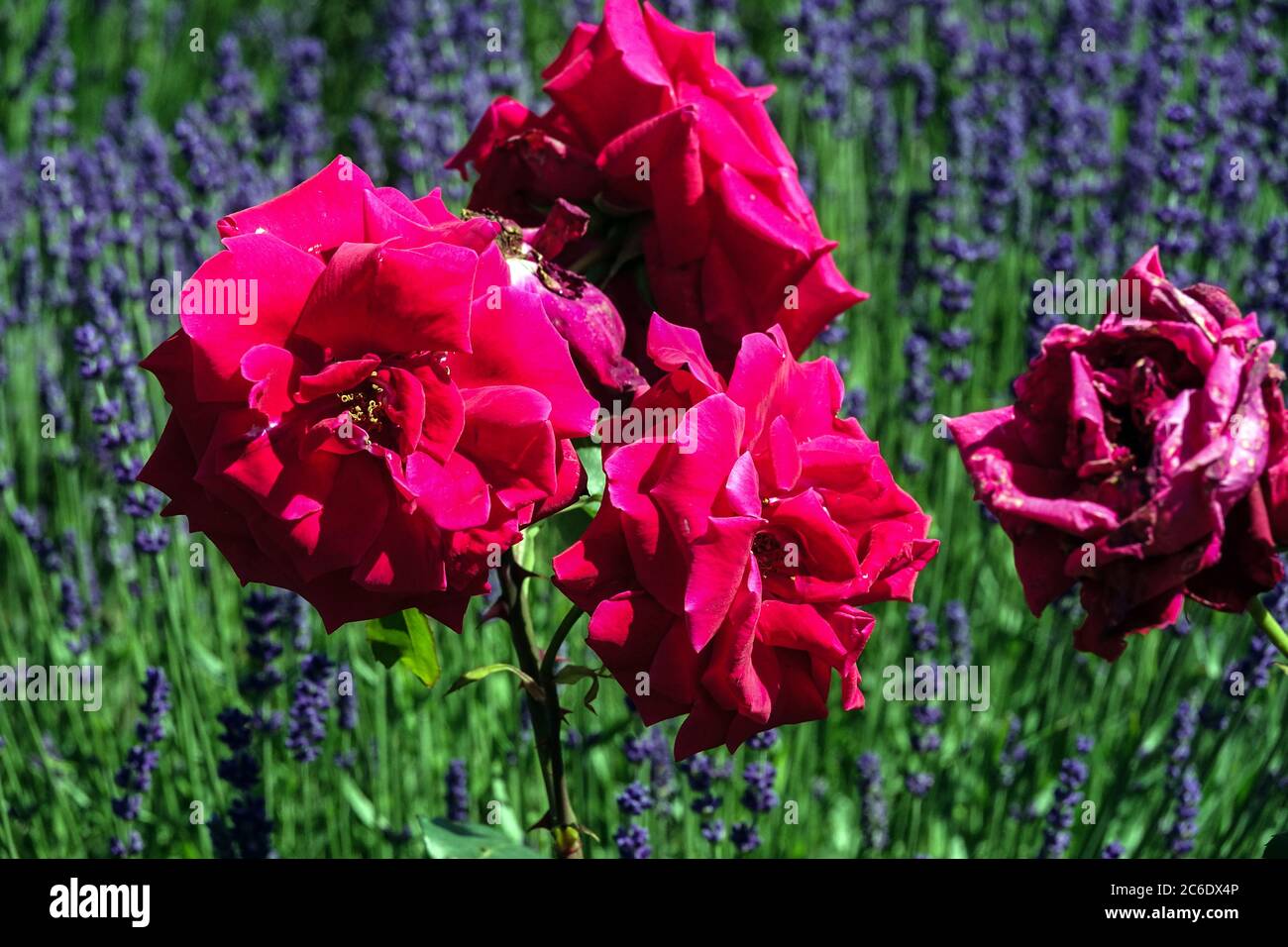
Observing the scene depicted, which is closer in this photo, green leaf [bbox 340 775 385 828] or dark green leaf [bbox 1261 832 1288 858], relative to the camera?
dark green leaf [bbox 1261 832 1288 858]

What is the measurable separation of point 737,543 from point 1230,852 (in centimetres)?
121

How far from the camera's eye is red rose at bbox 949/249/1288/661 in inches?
30.8

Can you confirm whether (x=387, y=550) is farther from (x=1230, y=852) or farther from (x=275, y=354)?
(x=1230, y=852)

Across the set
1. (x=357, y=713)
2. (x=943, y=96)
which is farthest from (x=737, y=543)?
(x=943, y=96)

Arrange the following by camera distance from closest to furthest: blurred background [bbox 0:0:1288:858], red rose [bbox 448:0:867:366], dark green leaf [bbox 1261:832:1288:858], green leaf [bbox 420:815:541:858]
Answer: dark green leaf [bbox 1261:832:1288:858] < red rose [bbox 448:0:867:366] < green leaf [bbox 420:815:541:858] < blurred background [bbox 0:0:1288:858]

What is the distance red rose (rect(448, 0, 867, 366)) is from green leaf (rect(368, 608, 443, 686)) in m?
0.26

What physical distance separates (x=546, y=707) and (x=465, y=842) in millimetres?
160

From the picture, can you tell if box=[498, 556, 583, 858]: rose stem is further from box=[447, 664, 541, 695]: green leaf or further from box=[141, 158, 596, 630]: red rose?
box=[141, 158, 596, 630]: red rose

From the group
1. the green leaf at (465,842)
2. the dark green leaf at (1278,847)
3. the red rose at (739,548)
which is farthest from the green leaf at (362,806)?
the dark green leaf at (1278,847)

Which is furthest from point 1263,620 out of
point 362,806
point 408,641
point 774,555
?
point 362,806

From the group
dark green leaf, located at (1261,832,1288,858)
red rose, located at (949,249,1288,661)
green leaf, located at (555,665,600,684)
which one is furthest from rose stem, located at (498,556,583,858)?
dark green leaf, located at (1261,832,1288,858)

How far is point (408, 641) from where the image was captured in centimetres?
108

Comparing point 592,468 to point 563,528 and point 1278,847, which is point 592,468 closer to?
point 563,528

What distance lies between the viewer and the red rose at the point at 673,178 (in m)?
1.04
